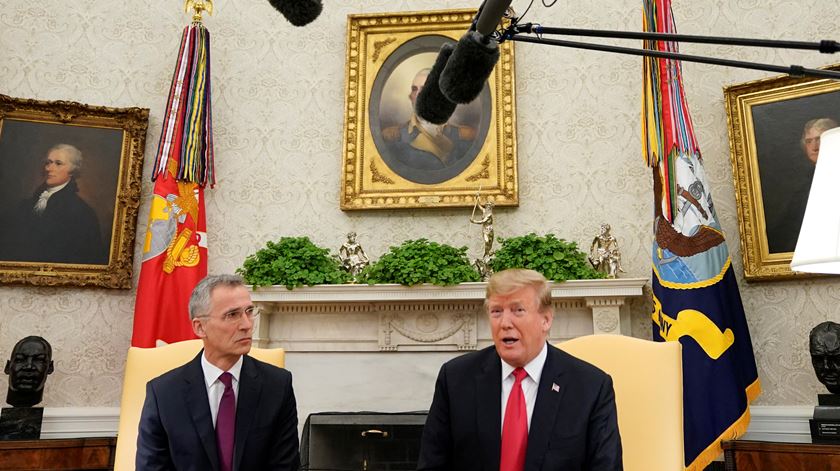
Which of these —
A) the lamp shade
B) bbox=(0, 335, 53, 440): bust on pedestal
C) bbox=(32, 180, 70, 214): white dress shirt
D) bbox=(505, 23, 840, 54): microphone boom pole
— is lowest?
bbox=(0, 335, 53, 440): bust on pedestal

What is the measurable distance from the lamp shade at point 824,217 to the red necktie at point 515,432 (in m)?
0.89

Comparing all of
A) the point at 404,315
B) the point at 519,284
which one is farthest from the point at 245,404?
the point at 404,315

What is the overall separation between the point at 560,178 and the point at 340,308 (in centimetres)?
179

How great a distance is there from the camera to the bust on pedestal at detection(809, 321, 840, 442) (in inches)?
126

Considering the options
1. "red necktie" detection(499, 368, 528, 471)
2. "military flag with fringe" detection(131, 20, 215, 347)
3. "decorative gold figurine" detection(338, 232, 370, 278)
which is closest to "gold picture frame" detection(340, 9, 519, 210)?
"decorative gold figurine" detection(338, 232, 370, 278)

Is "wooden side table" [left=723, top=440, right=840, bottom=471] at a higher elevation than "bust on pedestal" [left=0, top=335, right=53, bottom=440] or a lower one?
lower

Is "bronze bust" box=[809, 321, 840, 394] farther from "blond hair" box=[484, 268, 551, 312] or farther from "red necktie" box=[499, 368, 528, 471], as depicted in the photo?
"red necktie" box=[499, 368, 528, 471]

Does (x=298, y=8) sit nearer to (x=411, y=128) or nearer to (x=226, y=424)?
Result: (x=226, y=424)

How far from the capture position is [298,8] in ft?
4.00

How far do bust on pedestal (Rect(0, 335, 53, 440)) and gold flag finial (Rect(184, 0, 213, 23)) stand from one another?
8.16 ft

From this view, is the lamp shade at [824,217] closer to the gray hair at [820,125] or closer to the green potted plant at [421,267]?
the green potted plant at [421,267]

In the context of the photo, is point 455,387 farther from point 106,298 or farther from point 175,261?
point 106,298

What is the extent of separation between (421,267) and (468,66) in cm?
275

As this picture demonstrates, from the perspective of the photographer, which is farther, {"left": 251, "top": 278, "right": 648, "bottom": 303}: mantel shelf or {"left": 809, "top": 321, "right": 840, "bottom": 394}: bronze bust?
{"left": 251, "top": 278, "right": 648, "bottom": 303}: mantel shelf
